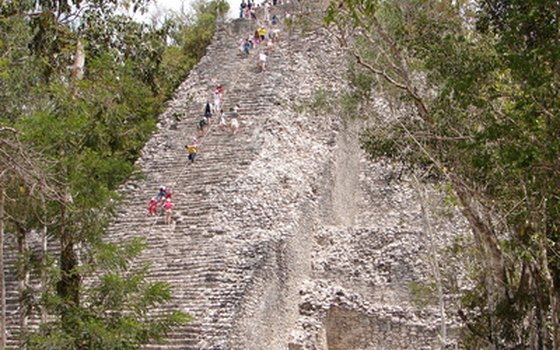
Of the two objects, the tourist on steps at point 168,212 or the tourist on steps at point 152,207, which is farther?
the tourist on steps at point 152,207

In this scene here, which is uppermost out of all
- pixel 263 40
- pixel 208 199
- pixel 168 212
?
pixel 263 40

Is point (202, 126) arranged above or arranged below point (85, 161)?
above

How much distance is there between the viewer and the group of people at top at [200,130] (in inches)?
636

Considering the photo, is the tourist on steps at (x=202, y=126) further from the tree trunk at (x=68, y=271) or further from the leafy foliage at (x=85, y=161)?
the tree trunk at (x=68, y=271)

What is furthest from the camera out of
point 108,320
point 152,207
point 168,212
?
point 152,207

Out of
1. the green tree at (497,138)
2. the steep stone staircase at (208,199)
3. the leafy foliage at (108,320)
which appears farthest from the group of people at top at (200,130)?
the leafy foliage at (108,320)

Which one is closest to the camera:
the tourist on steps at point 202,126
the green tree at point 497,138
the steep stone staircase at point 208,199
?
the green tree at point 497,138

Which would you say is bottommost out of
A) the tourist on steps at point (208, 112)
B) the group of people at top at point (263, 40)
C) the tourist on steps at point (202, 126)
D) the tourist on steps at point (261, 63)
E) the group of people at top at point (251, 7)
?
the tourist on steps at point (202, 126)

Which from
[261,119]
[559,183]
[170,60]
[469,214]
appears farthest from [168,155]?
[559,183]

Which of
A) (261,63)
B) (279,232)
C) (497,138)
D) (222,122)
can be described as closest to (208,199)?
(279,232)

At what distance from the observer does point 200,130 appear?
1944 centimetres

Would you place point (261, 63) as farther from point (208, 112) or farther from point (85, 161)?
point (85, 161)

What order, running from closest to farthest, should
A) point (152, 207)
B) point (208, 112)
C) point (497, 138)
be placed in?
point (497, 138) → point (152, 207) → point (208, 112)

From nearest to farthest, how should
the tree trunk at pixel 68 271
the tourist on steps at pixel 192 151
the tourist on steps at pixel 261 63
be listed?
the tree trunk at pixel 68 271 < the tourist on steps at pixel 192 151 < the tourist on steps at pixel 261 63
